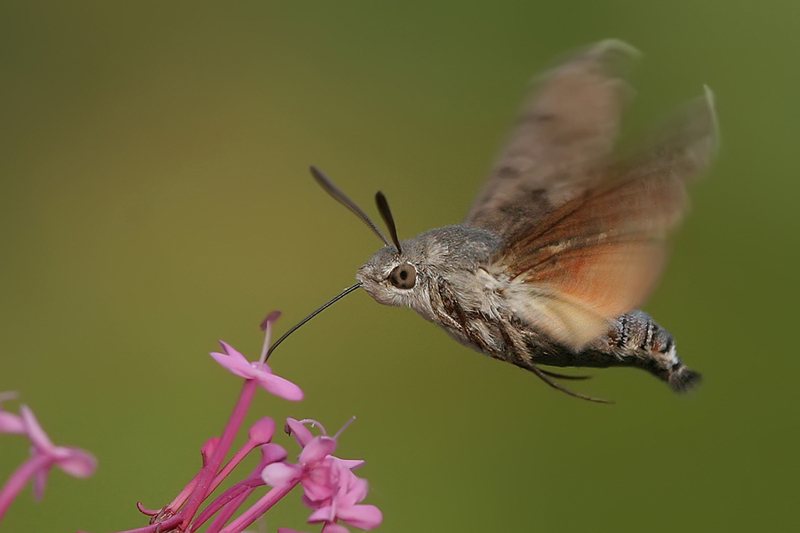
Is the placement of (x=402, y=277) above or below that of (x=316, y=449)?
above

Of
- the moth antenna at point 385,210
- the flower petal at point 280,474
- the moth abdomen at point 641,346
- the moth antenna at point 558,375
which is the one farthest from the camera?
the moth abdomen at point 641,346

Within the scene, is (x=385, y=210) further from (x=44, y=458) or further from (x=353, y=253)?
(x=353, y=253)

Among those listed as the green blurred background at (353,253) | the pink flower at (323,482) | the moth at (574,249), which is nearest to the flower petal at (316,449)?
the pink flower at (323,482)

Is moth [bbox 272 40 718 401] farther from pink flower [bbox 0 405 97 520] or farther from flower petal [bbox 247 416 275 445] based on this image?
pink flower [bbox 0 405 97 520]

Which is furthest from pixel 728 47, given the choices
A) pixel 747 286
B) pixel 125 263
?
pixel 125 263

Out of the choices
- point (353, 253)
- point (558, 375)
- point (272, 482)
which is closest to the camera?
point (272, 482)

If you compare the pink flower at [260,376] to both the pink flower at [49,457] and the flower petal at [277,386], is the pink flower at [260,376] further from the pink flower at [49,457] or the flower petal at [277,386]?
the pink flower at [49,457]

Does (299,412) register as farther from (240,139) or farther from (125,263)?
(240,139)

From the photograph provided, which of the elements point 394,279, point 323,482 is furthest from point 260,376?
point 394,279
